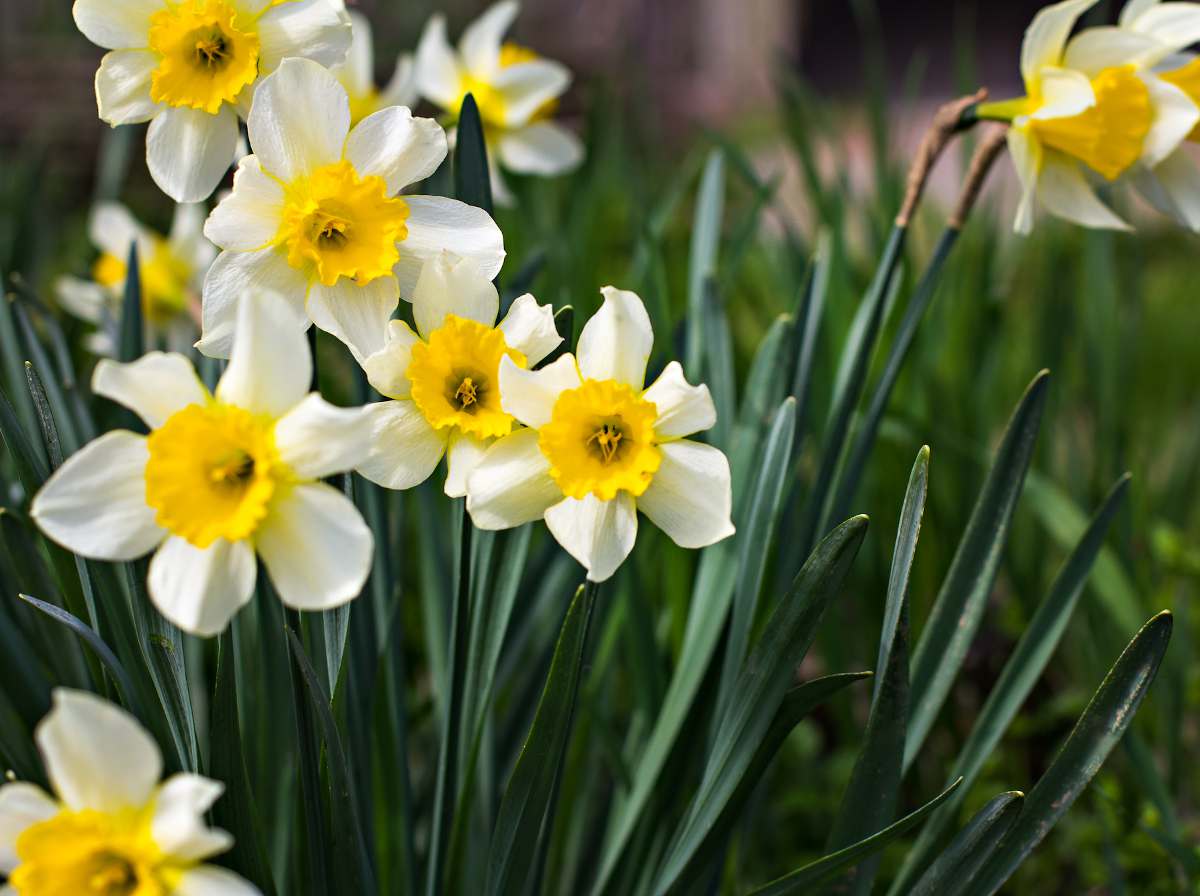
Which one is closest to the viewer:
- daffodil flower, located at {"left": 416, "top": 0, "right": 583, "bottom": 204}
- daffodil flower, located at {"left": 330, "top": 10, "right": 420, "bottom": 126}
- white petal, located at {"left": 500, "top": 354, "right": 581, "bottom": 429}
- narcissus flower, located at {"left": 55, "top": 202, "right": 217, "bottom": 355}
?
white petal, located at {"left": 500, "top": 354, "right": 581, "bottom": 429}

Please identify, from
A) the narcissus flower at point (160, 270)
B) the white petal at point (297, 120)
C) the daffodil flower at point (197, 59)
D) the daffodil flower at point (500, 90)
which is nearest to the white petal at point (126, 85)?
the daffodil flower at point (197, 59)

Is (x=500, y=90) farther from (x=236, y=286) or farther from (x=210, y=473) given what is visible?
(x=210, y=473)

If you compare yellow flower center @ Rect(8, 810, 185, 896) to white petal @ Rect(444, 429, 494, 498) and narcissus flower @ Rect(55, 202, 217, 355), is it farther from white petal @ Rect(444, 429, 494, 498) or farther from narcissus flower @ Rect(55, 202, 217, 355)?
narcissus flower @ Rect(55, 202, 217, 355)

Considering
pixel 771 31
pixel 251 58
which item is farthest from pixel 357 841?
pixel 771 31

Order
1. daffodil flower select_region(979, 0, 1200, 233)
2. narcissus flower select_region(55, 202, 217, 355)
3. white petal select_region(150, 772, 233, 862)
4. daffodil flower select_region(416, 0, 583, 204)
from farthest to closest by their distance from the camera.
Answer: narcissus flower select_region(55, 202, 217, 355)
daffodil flower select_region(416, 0, 583, 204)
daffodil flower select_region(979, 0, 1200, 233)
white petal select_region(150, 772, 233, 862)

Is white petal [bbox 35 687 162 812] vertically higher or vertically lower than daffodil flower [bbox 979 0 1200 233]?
lower

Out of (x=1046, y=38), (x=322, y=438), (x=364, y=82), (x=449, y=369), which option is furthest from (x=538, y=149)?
(x=322, y=438)

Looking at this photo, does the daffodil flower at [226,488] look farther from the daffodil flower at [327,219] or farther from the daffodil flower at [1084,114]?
the daffodil flower at [1084,114]

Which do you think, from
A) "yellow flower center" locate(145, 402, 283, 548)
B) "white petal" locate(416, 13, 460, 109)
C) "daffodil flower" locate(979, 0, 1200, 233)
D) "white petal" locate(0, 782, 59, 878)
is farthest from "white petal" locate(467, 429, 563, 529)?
"white petal" locate(416, 13, 460, 109)

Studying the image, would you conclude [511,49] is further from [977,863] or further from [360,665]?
[977,863]
